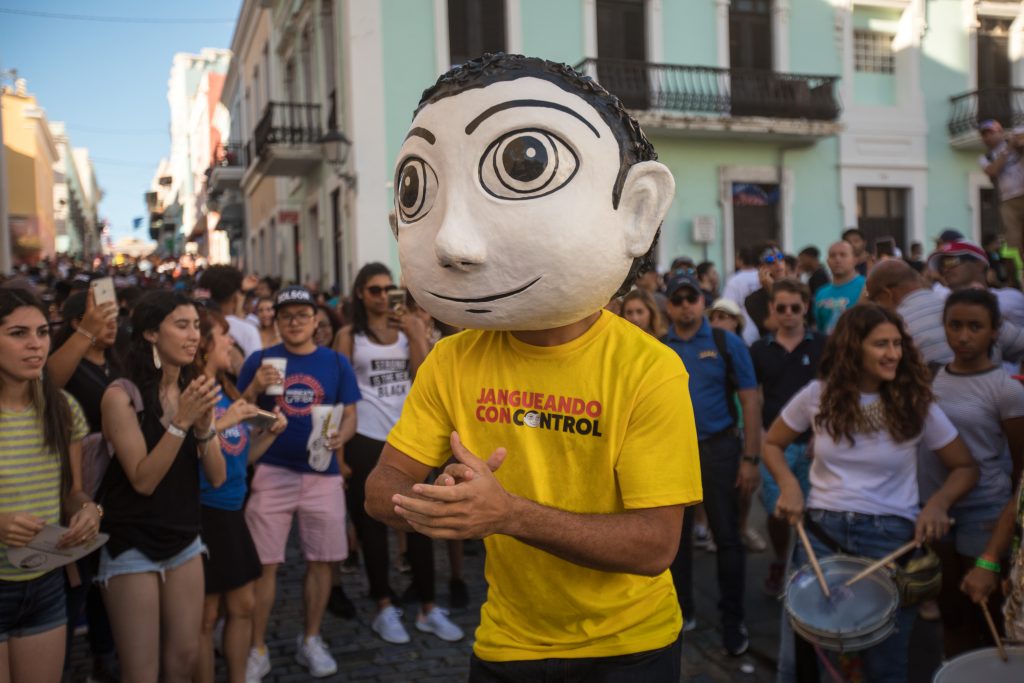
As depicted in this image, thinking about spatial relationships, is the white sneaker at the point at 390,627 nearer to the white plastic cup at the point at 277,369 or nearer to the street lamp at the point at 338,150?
the white plastic cup at the point at 277,369

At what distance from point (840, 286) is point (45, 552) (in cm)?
574

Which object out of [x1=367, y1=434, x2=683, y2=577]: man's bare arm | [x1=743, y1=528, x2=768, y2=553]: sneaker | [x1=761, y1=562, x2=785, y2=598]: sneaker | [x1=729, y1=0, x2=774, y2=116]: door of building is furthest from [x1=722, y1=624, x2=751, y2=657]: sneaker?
[x1=729, y1=0, x2=774, y2=116]: door of building

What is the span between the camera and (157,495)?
345 centimetres

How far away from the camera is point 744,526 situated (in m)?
6.18

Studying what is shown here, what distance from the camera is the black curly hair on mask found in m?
1.98

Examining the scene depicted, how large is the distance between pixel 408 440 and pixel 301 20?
16641 mm

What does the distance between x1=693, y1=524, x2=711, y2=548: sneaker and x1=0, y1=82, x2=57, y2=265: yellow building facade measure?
3022 centimetres

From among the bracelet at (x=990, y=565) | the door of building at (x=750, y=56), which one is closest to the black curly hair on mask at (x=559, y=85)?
the bracelet at (x=990, y=565)

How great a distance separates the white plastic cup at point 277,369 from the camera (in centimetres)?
446

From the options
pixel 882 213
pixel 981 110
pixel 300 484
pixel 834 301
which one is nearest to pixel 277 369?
pixel 300 484

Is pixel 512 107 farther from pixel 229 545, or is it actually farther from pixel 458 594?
pixel 458 594

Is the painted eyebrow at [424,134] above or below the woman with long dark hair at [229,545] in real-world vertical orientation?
above

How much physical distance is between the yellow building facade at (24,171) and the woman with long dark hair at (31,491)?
102 ft

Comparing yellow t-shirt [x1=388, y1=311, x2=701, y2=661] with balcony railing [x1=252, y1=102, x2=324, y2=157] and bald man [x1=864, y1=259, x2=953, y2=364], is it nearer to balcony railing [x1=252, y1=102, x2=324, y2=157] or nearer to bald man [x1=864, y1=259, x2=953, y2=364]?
bald man [x1=864, y1=259, x2=953, y2=364]
